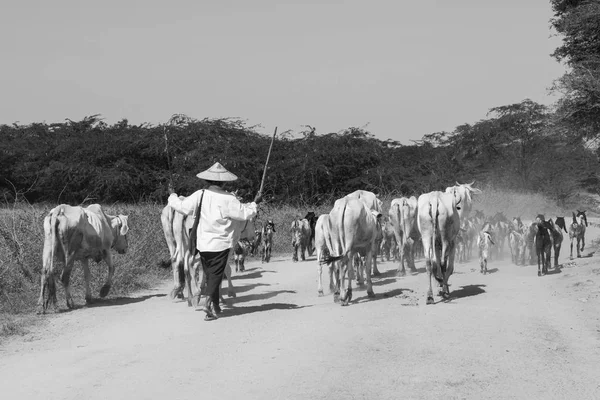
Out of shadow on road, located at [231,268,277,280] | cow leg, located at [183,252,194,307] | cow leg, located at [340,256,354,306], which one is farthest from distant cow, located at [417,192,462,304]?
shadow on road, located at [231,268,277,280]

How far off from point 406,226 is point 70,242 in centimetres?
773

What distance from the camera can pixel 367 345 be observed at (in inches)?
319

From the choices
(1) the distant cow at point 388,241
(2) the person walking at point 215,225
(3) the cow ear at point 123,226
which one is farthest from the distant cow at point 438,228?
(1) the distant cow at point 388,241

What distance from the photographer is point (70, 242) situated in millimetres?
11805

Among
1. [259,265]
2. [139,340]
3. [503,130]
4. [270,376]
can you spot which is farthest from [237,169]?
[270,376]

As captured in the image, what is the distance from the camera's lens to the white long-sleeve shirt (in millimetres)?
10180

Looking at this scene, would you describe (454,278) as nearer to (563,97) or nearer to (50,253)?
(563,97)

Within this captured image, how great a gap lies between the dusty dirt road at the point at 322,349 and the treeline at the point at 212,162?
19.4 metres

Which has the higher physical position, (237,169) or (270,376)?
(237,169)

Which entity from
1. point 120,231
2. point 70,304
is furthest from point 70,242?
point 120,231

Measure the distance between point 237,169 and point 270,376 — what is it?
83.9ft

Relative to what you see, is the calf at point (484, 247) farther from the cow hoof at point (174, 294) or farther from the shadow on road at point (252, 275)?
the cow hoof at point (174, 294)

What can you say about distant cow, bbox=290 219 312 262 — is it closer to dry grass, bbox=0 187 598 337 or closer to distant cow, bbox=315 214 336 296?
dry grass, bbox=0 187 598 337

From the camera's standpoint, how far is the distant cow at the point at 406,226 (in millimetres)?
16672
